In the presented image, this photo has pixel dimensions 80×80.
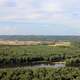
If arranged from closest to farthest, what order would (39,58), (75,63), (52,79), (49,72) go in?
(52,79)
(49,72)
(75,63)
(39,58)

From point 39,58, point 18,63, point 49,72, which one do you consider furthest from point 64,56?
point 49,72

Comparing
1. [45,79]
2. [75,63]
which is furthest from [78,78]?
[75,63]

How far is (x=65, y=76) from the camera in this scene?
3984 cm

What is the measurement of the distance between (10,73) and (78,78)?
9.12 meters

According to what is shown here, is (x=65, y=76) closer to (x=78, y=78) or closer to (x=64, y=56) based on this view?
(x=78, y=78)

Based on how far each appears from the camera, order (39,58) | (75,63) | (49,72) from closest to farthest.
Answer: (49,72)
(75,63)
(39,58)

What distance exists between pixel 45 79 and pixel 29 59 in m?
26.8

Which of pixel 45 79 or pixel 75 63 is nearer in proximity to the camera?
pixel 45 79

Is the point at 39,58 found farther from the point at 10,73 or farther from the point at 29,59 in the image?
the point at 10,73

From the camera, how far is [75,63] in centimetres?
6197

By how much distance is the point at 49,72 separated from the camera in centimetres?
4197

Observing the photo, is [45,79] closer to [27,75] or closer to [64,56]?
[27,75]

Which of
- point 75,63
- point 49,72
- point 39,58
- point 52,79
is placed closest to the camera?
point 52,79

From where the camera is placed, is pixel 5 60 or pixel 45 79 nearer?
pixel 45 79
